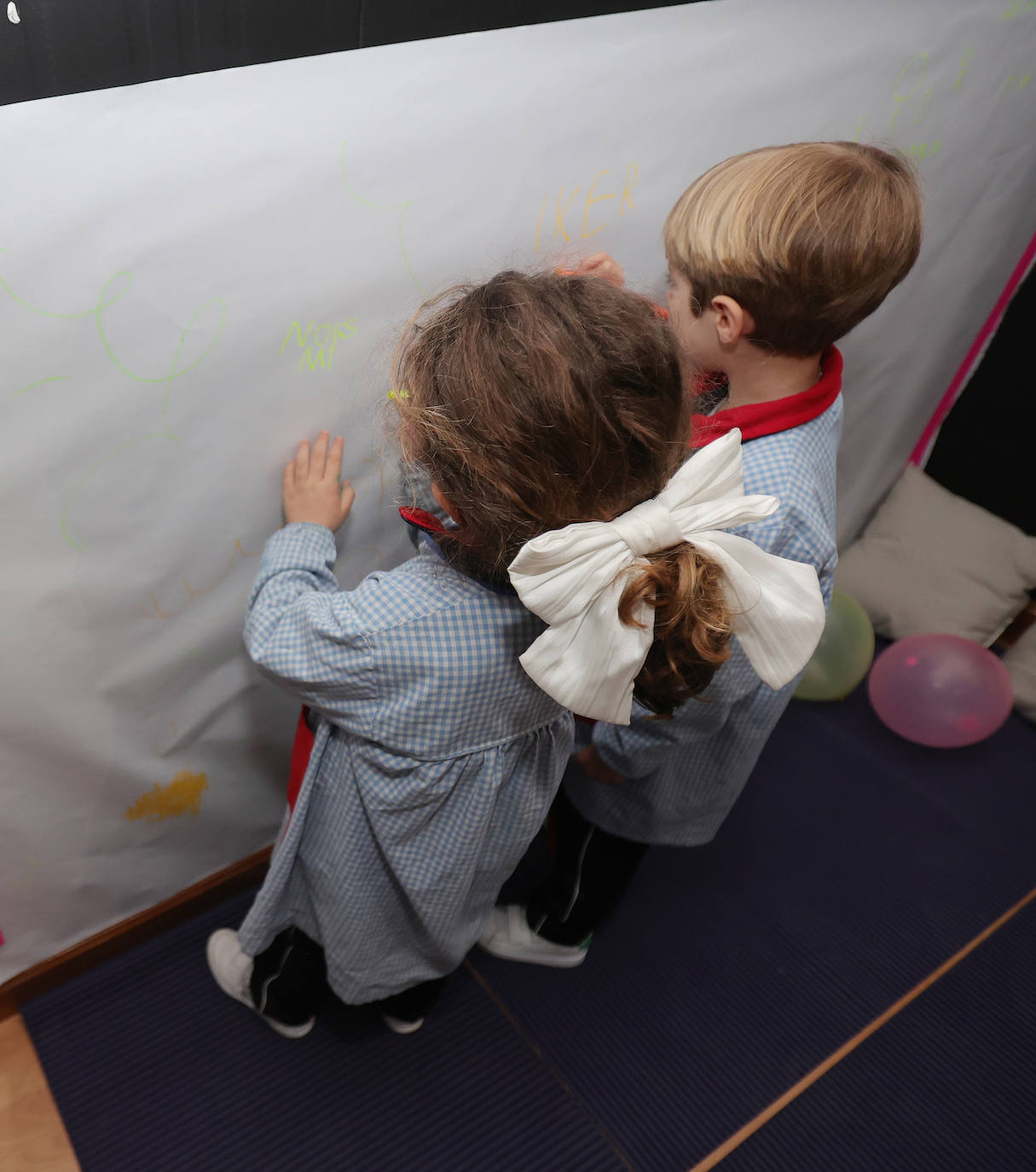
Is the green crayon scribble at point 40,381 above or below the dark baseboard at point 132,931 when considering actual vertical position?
above

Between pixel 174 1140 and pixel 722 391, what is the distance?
3.98 ft

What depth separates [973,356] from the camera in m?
2.10

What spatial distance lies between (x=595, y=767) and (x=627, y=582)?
597 mm

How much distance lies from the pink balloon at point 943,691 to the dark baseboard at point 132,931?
4.04ft

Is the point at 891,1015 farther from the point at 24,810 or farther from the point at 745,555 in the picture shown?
the point at 24,810

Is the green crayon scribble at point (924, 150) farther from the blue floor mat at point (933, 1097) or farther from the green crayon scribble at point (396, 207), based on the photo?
the blue floor mat at point (933, 1097)

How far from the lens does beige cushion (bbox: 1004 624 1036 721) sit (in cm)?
202

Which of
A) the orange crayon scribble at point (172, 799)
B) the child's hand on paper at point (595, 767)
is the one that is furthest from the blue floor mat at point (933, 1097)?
the orange crayon scribble at point (172, 799)

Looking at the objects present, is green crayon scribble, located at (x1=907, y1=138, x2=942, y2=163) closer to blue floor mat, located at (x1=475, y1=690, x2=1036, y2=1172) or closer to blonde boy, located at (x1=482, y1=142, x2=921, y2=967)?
blonde boy, located at (x1=482, y1=142, x2=921, y2=967)

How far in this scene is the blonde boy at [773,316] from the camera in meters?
0.99

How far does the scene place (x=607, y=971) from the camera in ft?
4.98

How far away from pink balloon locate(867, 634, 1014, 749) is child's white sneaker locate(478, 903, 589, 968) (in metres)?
0.83

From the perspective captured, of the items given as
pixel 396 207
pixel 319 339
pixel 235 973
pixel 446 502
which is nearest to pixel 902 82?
pixel 396 207

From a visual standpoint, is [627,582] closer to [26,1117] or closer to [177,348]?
[177,348]
